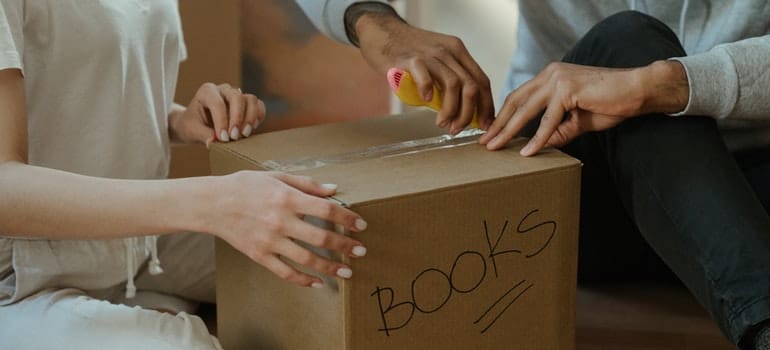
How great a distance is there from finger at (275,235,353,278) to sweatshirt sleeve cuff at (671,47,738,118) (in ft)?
1.42

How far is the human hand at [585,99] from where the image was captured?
115 centimetres

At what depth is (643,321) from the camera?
1572 millimetres

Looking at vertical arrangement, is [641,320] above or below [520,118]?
below

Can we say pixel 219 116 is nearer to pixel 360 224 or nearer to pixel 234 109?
pixel 234 109

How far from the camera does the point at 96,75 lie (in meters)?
1.29

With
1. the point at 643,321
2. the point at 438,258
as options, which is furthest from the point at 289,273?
the point at 643,321

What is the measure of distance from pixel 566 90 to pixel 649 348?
0.51m

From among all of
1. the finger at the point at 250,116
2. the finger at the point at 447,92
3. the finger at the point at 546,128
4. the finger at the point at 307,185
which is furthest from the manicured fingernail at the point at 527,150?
the finger at the point at 250,116

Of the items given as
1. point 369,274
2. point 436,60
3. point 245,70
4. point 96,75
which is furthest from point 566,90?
point 245,70

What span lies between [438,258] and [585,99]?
265mm

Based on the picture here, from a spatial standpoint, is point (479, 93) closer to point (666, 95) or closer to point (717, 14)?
point (666, 95)

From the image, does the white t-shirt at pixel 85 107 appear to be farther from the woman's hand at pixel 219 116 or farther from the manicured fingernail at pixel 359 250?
the manicured fingernail at pixel 359 250

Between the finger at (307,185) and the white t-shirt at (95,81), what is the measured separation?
37 cm

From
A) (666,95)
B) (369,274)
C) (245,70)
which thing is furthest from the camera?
(245,70)
